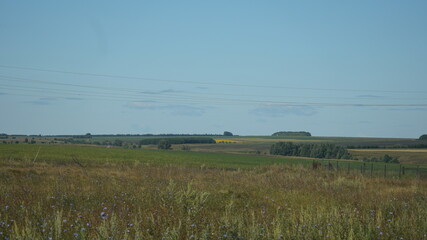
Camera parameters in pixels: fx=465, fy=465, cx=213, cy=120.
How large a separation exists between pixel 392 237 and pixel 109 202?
299 inches

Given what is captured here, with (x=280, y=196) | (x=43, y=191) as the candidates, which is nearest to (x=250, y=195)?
(x=280, y=196)

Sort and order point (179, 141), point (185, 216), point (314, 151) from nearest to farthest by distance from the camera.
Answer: point (185, 216) < point (314, 151) < point (179, 141)

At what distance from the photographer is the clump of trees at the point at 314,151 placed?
321 ft

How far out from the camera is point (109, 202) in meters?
12.9

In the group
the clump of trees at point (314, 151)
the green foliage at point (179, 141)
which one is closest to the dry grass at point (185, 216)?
the clump of trees at point (314, 151)

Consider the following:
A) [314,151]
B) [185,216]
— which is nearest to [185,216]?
[185,216]

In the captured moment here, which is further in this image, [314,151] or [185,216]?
[314,151]

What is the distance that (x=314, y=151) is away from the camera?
10044cm

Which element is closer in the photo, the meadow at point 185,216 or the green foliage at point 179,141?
the meadow at point 185,216

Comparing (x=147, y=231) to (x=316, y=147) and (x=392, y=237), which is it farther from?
(x=316, y=147)

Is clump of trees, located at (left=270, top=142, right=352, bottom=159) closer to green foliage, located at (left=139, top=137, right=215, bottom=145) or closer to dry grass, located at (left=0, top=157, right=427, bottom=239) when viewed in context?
green foliage, located at (left=139, top=137, right=215, bottom=145)

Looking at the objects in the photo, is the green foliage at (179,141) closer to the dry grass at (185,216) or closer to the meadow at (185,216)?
the dry grass at (185,216)

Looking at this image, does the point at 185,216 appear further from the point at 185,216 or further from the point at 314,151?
Answer: the point at 314,151

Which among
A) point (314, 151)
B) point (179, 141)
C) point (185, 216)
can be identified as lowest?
point (185, 216)
